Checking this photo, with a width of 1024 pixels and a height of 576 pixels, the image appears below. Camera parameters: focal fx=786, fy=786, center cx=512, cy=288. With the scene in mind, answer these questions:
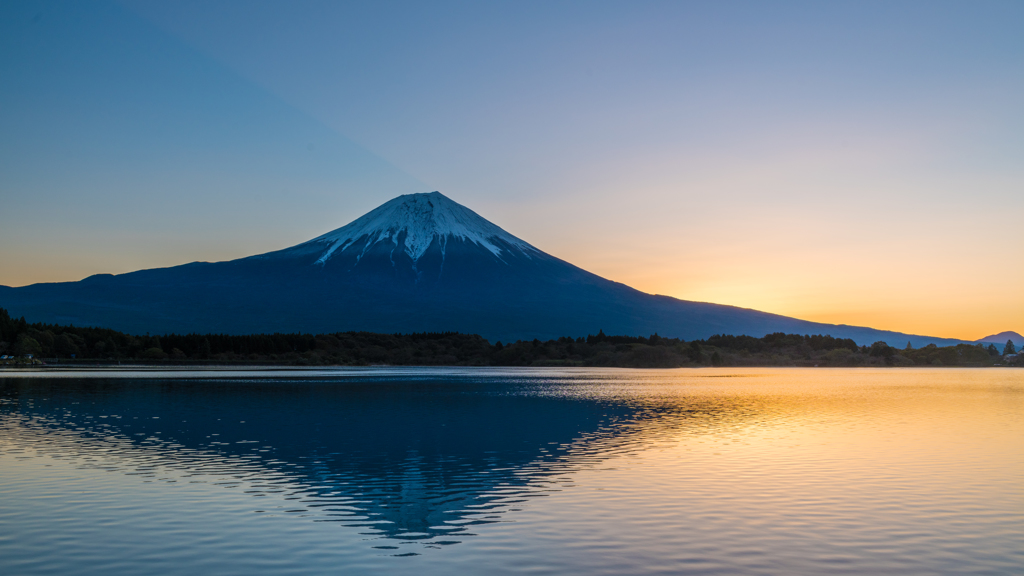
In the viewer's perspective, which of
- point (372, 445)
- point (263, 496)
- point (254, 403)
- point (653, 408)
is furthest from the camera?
point (254, 403)

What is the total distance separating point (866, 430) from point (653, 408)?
56.9 ft

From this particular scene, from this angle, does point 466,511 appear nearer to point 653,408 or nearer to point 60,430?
point 60,430

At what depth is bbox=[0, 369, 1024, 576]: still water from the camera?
1535cm

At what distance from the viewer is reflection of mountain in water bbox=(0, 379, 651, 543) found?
21.4 meters

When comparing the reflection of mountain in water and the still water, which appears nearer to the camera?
the still water

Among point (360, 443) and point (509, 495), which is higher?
point (360, 443)

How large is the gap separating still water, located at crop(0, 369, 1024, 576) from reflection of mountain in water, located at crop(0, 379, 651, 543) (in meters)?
0.16

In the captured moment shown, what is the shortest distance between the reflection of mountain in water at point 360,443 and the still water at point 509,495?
16 cm

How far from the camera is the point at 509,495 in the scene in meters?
22.1

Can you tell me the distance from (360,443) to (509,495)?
14.3 meters

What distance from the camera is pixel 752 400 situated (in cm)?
6506

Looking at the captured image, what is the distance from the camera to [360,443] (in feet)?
114

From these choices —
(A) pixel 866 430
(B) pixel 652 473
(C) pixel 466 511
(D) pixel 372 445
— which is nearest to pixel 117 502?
(C) pixel 466 511

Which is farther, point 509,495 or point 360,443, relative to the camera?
point 360,443
